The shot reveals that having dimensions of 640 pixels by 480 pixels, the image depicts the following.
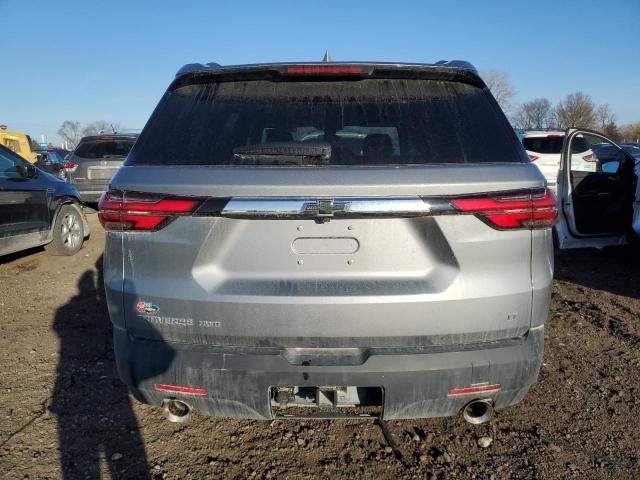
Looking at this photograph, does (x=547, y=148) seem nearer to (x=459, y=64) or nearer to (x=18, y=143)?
(x=459, y=64)

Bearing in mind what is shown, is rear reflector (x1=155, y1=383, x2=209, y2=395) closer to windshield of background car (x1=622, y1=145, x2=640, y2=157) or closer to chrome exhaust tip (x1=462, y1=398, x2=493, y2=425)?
chrome exhaust tip (x1=462, y1=398, x2=493, y2=425)

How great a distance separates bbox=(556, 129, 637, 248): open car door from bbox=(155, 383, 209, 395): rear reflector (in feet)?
16.8

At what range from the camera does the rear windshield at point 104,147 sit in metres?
10.7

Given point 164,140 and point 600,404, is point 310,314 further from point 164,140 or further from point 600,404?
point 600,404

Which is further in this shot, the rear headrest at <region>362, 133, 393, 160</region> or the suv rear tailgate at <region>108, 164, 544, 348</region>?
the rear headrest at <region>362, 133, 393, 160</region>

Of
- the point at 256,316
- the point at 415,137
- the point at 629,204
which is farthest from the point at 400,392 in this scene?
the point at 629,204

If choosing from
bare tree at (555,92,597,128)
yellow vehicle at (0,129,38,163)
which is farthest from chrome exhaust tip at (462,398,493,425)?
bare tree at (555,92,597,128)

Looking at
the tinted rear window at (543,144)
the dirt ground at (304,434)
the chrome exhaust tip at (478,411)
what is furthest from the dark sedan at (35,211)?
the tinted rear window at (543,144)

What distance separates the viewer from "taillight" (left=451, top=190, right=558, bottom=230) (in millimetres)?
1880

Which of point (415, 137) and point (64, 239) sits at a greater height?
point (415, 137)

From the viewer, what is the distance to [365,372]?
1938 mm

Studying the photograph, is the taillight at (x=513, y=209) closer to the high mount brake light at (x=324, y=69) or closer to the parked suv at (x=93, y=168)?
the high mount brake light at (x=324, y=69)

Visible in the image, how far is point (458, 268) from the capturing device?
6.22ft

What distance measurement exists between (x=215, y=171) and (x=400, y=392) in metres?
1.19
